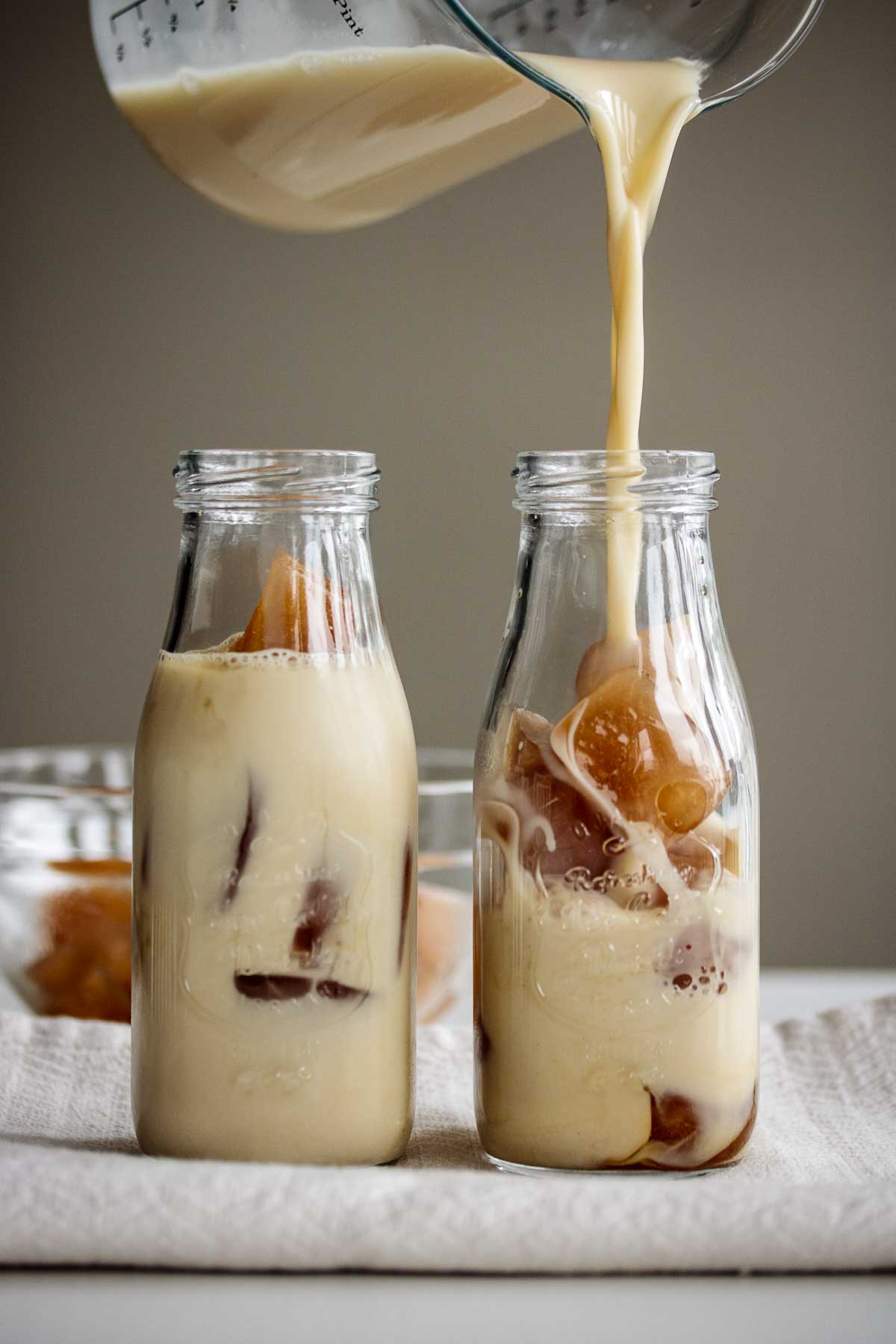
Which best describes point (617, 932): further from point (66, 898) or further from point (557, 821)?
point (66, 898)

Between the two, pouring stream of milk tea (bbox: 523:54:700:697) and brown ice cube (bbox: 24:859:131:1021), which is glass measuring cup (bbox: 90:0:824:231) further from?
brown ice cube (bbox: 24:859:131:1021)

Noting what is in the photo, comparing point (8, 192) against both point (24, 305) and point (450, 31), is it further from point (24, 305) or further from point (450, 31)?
point (450, 31)

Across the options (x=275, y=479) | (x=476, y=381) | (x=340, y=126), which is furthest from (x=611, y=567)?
(x=476, y=381)

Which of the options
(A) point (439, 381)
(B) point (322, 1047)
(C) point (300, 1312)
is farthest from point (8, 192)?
(C) point (300, 1312)

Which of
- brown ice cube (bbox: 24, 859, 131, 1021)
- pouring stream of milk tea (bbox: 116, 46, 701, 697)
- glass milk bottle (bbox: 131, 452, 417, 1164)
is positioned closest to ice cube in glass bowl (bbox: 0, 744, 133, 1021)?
brown ice cube (bbox: 24, 859, 131, 1021)

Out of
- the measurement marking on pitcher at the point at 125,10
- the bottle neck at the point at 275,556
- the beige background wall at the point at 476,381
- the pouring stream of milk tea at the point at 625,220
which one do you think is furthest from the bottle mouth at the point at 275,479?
the beige background wall at the point at 476,381

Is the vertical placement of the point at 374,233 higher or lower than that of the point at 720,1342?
higher

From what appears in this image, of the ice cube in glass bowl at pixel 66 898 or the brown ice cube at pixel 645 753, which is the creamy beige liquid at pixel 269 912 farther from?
the ice cube in glass bowl at pixel 66 898
